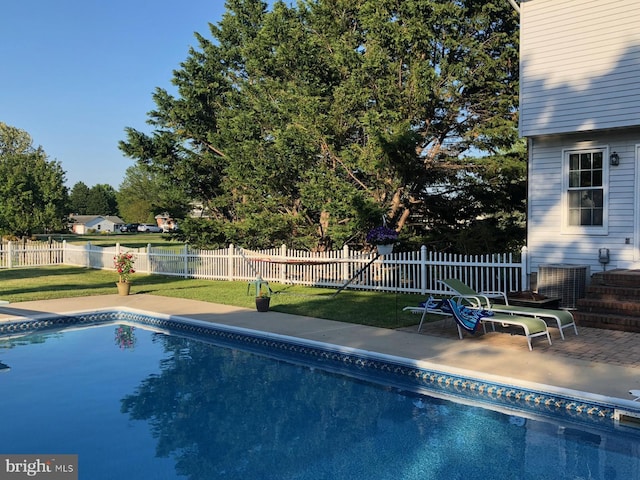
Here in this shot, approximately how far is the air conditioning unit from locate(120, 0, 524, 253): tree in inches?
211

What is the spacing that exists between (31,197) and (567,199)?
31.8 meters

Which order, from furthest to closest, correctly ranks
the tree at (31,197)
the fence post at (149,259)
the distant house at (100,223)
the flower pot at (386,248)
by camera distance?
1. the distant house at (100,223)
2. the tree at (31,197)
3. the fence post at (149,259)
4. the flower pot at (386,248)

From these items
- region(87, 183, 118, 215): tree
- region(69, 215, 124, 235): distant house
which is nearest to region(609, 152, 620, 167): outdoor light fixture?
region(69, 215, 124, 235): distant house

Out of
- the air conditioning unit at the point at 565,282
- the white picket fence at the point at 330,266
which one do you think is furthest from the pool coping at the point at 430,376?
the air conditioning unit at the point at 565,282

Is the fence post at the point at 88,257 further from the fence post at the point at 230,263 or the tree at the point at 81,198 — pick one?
the tree at the point at 81,198

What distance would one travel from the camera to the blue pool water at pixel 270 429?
14.0 feet

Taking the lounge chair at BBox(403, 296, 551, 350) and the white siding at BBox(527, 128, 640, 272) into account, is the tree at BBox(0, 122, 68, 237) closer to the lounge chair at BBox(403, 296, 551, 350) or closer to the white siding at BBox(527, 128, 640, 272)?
the white siding at BBox(527, 128, 640, 272)

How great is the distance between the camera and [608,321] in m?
8.54

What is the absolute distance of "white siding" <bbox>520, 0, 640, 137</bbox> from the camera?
929 cm

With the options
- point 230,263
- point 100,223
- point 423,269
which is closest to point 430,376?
point 423,269

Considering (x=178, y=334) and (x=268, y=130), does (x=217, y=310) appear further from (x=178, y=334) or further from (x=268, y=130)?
(x=268, y=130)

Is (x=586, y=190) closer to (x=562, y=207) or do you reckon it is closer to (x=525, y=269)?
(x=562, y=207)

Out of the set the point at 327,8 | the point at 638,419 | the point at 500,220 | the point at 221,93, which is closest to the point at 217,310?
the point at 638,419

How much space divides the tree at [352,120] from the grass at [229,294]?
8.88 feet
